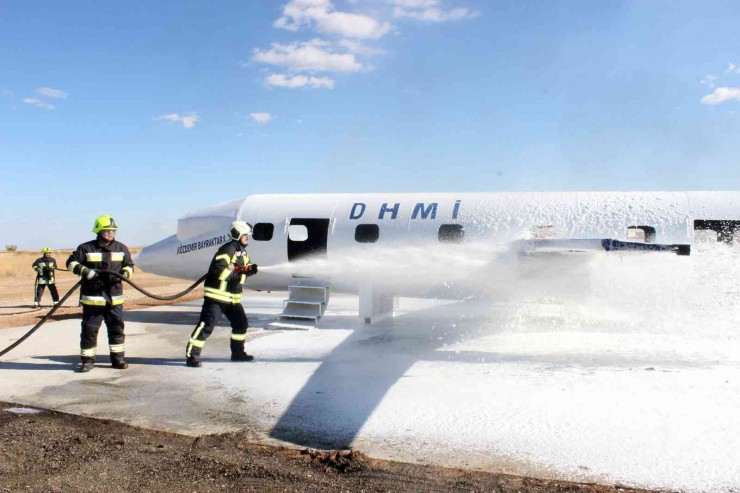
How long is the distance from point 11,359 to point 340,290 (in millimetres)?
6737

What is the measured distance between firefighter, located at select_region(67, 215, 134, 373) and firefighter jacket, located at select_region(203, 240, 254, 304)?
1.43m

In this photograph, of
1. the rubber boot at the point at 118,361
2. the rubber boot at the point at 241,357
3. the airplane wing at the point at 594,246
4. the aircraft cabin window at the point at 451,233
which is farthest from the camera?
the aircraft cabin window at the point at 451,233

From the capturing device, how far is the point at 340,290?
537 inches

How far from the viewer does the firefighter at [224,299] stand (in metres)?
9.59

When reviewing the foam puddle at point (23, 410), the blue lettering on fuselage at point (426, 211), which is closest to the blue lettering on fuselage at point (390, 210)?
the blue lettering on fuselage at point (426, 211)

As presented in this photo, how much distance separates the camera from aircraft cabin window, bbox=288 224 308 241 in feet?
45.3

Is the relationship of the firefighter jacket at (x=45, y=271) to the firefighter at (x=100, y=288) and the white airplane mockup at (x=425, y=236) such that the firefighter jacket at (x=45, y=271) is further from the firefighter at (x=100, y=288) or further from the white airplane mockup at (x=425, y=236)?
the firefighter at (x=100, y=288)

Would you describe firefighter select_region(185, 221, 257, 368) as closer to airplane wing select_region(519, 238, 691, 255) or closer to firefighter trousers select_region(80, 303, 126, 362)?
firefighter trousers select_region(80, 303, 126, 362)

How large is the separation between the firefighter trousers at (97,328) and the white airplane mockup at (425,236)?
4.40 m

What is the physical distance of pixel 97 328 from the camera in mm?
9430

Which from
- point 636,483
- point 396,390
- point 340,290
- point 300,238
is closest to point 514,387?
point 396,390

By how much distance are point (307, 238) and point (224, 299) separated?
13.9 ft

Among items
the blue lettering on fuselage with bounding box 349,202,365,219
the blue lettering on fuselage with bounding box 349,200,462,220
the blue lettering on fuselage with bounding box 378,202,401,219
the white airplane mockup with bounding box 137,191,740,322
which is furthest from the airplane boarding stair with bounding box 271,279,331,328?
the blue lettering on fuselage with bounding box 378,202,401,219

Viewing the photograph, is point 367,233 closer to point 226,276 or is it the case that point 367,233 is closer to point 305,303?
point 305,303
